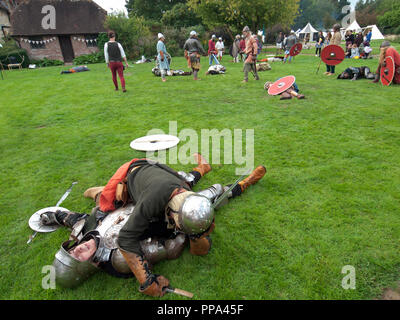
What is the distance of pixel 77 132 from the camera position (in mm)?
6605

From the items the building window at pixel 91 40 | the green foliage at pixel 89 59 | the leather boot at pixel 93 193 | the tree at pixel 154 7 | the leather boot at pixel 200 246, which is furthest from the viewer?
the tree at pixel 154 7

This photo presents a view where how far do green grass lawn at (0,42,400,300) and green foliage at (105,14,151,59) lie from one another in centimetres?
1817

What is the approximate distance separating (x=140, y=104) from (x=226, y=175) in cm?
539

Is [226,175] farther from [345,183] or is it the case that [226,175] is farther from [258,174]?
[345,183]

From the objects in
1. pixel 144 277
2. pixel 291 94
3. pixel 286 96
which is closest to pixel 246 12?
pixel 291 94

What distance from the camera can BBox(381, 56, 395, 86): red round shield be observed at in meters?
8.63

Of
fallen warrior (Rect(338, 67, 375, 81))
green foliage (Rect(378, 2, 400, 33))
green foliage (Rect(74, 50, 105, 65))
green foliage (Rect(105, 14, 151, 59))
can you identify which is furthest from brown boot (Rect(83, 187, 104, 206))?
green foliage (Rect(378, 2, 400, 33))

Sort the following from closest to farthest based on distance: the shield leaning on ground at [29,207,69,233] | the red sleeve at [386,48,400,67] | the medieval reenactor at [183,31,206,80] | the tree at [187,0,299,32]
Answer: the shield leaning on ground at [29,207,69,233] → the red sleeve at [386,48,400,67] → the medieval reenactor at [183,31,206,80] → the tree at [187,0,299,32]

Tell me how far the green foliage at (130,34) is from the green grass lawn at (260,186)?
18.2 meters

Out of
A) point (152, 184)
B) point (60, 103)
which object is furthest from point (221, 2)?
point (152, 184)

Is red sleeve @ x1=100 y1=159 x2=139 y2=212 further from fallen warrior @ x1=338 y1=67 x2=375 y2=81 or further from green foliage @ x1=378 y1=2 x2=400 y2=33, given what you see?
green foliage @ x1=378 y1=2 x2=400 y2=33

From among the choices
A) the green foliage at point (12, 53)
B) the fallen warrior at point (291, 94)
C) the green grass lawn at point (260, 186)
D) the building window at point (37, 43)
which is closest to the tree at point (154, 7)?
the building window at point (37, 43)

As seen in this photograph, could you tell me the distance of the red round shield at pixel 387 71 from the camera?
340 inches

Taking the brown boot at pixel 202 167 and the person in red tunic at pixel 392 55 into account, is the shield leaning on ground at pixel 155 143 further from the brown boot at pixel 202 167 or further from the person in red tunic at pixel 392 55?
the person in red tunic at pixel 392 55
